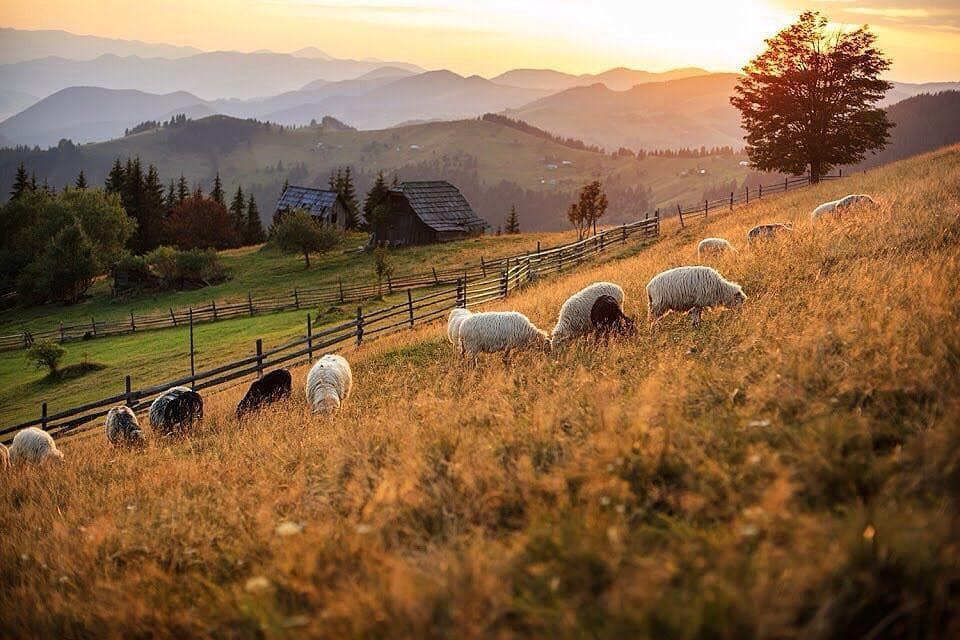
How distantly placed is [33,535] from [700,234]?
2574 cm

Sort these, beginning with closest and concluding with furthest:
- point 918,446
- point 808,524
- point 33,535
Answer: point 808,524
point 918,446
point 33,535

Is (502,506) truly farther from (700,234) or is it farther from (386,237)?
(386,237)

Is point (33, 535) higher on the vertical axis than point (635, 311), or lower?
lower

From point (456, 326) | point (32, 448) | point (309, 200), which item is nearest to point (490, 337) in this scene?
point (456, 326)

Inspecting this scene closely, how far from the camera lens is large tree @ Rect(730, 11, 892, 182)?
105 ft

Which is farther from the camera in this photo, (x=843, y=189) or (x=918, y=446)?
(x=843, y=189)

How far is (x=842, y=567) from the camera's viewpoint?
9.22 ft

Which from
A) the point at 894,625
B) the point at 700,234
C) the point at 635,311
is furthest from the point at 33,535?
the point at 700,234

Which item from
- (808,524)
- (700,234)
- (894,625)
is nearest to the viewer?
(894,625)

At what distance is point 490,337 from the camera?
11305 millimetres

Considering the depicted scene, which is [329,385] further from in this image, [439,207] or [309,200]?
[309,200]

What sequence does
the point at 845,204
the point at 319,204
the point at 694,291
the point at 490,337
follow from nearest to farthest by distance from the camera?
1. the point at 694,291
2. the point at 490,337
3. the point at 845,204
4. the point at 319,204

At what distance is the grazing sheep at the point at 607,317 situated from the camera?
995cm

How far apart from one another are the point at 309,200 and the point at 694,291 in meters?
63.1
